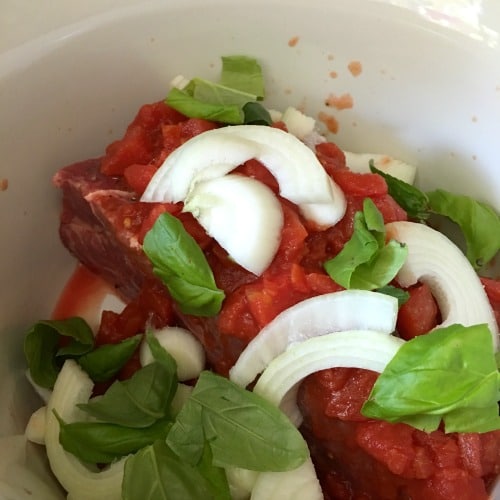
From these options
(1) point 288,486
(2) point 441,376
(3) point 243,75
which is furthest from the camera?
(3) point 243,75

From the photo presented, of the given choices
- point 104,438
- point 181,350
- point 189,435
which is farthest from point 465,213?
point 104,438

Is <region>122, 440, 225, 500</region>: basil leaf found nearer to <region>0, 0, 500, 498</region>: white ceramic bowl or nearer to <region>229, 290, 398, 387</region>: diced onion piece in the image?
<region>229, 290, 398, 387</region>: diced onion piece

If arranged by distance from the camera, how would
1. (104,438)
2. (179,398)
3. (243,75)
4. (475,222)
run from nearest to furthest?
(104,438)
(179,398)
(475,222)
(243,75)

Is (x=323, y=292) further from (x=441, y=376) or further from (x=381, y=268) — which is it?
(x=441, y=376)

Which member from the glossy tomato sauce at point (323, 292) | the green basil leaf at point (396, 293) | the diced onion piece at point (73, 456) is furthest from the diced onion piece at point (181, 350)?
the green basil leaf at point (396, 293)

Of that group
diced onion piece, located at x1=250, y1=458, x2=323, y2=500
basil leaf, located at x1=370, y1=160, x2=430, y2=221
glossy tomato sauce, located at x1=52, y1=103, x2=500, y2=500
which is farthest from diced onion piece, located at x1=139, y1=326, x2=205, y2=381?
basil leaf, located at x1=370, y1=160, x2=430, y2=221

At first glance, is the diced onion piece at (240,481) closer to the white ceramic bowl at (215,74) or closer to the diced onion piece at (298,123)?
the white ceramic bowl at (215,74)

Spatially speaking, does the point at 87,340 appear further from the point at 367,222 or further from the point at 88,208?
the point at 367,222

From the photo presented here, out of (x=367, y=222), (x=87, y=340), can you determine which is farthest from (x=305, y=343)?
(x=87, y=340)
